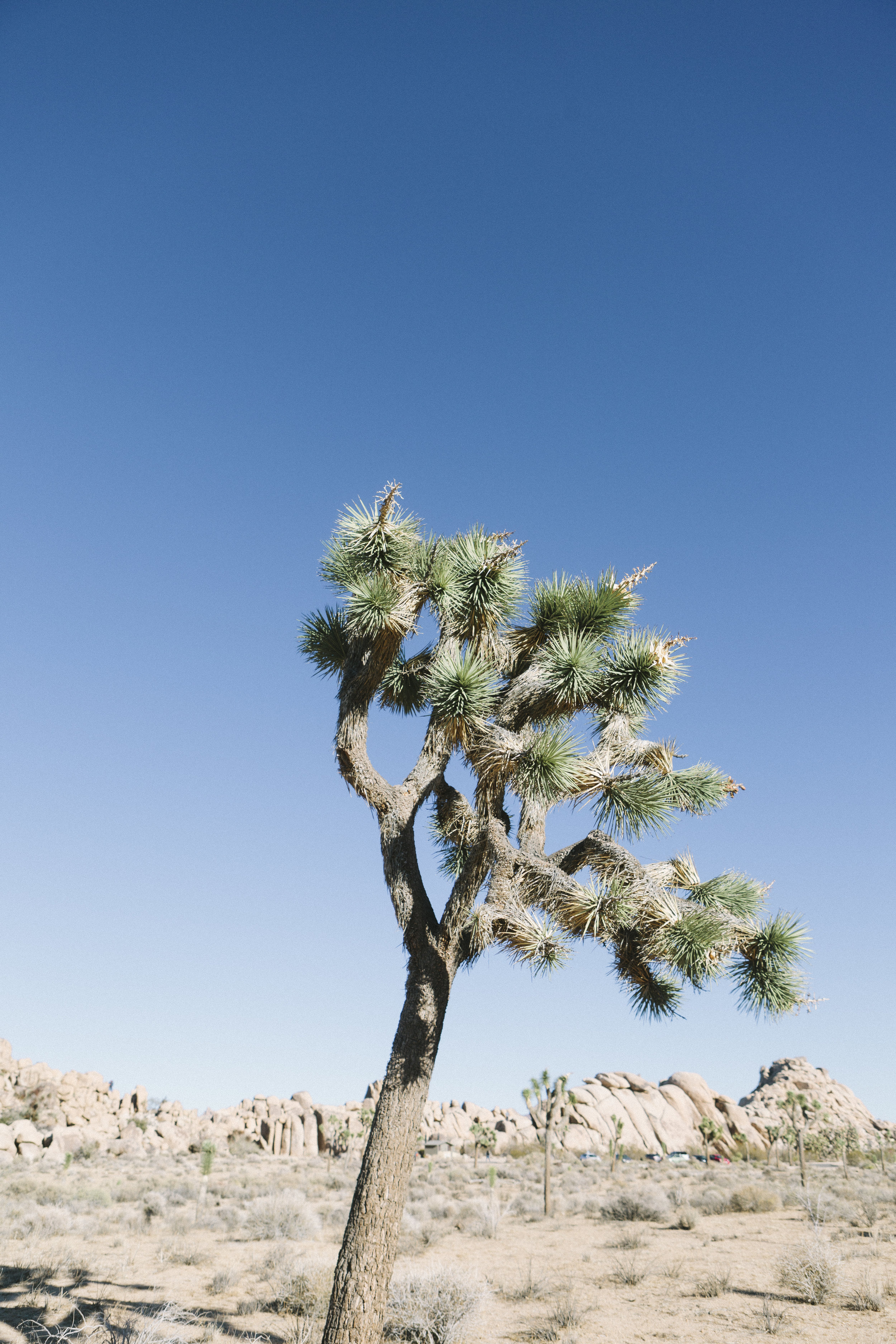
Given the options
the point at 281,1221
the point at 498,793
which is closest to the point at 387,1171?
the point at 498,793

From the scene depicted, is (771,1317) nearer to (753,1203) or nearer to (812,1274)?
(812,1274)

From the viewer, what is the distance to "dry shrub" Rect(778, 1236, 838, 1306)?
28.6 ft

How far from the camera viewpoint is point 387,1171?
573 cm

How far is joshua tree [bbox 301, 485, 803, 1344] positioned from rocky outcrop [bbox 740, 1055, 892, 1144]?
Result: 62999mm

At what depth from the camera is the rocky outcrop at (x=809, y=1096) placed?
61625 millimetres

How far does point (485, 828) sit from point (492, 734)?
81 cm

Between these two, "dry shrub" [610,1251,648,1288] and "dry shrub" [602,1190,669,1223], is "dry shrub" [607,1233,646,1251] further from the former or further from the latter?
"dry shrub" [602,1190,669,1223]

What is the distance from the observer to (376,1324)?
17.7ft

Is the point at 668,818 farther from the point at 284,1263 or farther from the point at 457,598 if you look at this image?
the point at 284,1263

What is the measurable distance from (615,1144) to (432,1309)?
3465 centimetres

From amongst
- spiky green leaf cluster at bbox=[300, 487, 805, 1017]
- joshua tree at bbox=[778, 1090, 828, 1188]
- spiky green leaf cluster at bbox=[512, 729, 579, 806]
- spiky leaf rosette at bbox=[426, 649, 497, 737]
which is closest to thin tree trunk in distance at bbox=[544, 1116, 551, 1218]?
joshua tree at bbox=[778, 1090, 828, 1188]

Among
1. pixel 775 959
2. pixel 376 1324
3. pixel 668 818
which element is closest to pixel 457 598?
pixel 668 818

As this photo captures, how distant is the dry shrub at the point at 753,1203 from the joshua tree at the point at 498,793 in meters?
14.1

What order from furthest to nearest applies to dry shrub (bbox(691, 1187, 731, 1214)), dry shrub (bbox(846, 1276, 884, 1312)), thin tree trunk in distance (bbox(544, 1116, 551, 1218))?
1. thin tree trunk in distance (bbox(544, 1116, 551, 1218))
2. dry shrub (bbox(691, 1187, 731, 1214))
3. dry shrub (bbox(846, 1276, 884, 1312))
